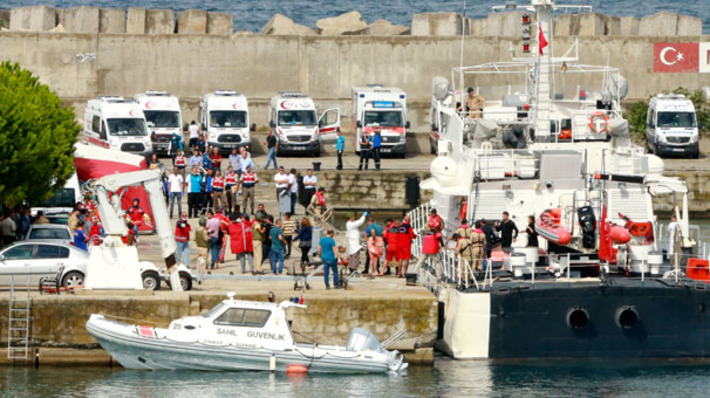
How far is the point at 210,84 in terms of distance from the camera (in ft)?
219

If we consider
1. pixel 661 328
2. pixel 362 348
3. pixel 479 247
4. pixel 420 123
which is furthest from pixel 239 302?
pixel 420 123

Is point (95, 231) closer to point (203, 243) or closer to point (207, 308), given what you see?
point (203, 243)

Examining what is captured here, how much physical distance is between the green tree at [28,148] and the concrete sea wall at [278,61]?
24607 mm

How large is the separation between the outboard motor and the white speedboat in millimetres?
4991

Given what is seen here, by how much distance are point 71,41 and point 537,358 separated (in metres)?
39.8

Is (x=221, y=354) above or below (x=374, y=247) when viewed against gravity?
below

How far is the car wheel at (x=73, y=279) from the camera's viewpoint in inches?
1228

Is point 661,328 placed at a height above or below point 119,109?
below

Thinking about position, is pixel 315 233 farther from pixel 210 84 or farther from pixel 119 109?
pixel 210 84

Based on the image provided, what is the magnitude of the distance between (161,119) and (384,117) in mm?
8339

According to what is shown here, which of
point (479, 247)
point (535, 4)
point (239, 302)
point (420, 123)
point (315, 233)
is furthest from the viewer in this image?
point (420, 123)

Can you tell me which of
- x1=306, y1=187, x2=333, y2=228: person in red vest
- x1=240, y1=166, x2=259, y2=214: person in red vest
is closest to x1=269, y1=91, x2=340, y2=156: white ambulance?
x1=240, y1=166, x2=259, y2=214: person in red vest

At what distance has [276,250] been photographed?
111 ft

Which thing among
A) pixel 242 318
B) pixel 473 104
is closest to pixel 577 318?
pixel 242 318
